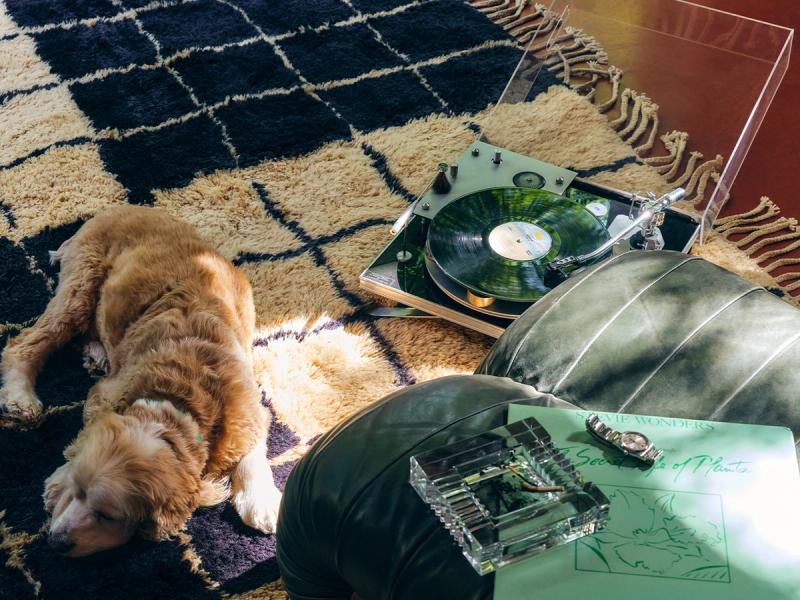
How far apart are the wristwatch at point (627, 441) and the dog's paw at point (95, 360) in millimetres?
1151

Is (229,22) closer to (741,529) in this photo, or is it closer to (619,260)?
(619,260)

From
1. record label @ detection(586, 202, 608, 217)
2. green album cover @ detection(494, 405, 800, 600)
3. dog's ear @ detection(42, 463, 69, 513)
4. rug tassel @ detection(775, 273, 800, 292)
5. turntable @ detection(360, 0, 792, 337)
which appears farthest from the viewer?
Result: rug tassel @ detection(775, 273, 800, 292)

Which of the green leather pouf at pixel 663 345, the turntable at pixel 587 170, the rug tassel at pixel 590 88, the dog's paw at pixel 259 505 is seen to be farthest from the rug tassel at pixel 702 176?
the dog's paw at pixel 259 505

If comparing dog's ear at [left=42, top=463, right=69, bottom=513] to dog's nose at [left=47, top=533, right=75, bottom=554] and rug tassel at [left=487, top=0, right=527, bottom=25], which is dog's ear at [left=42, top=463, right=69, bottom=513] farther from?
rug tassel at [left=487, top=0, right=527, bottom=25]

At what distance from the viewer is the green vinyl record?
1533mm

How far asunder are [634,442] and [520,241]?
870 millimetres

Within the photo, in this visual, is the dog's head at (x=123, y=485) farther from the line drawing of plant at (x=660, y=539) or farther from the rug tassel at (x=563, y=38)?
the rug tassel at (x=563, y=38)

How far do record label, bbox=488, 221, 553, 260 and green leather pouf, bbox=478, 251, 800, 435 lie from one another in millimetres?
432

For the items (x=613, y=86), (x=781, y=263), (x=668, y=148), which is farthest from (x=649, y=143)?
(x=781, y=263)

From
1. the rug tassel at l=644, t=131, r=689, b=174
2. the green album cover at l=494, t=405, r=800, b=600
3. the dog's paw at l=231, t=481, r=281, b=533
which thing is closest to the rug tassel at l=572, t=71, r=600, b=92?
the rug tassel at l=644, t=131, r=689, b=174

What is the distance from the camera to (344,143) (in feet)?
7.07

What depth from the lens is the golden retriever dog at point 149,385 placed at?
122cm

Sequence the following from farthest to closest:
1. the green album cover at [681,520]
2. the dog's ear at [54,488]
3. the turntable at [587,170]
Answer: the turntable at [587,170] → the dog's ear at [54,488] → the green album cover at [681,520]

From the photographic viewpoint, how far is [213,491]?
4.45ft
